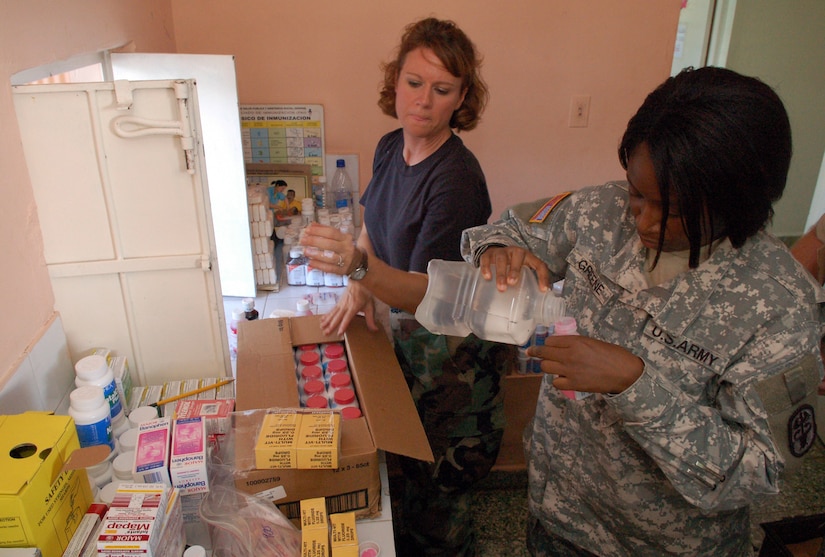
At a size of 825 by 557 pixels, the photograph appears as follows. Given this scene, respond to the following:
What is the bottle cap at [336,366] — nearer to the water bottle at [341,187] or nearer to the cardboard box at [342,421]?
the cardboard box at [342,421]

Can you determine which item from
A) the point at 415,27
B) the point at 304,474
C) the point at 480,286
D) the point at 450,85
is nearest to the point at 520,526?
the point at 480,286

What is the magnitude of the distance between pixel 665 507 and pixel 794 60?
12.4 feet

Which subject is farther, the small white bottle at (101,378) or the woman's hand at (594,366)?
the small white bottle at (101,378)

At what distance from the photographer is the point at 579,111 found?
8.17 feet

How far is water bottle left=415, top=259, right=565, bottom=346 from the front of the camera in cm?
109

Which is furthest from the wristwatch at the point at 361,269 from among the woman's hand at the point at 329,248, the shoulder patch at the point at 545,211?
the shoulder patch at the point at 545,211

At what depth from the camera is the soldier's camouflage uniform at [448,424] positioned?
1.48 meters

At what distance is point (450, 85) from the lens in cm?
151

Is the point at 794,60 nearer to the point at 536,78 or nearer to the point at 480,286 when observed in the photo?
the point at 536,78

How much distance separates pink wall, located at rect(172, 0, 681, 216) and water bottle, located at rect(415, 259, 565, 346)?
1.23 metres

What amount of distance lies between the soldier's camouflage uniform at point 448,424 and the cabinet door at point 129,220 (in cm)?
51

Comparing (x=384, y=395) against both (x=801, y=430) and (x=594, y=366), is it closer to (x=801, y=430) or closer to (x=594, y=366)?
(x=594, y=366)

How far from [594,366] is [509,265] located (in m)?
0.30

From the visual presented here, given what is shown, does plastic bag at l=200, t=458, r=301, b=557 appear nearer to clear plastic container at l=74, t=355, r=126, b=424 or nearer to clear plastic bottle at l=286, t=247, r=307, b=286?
clear plastic container at l=74, t=355, r=126, b=424
